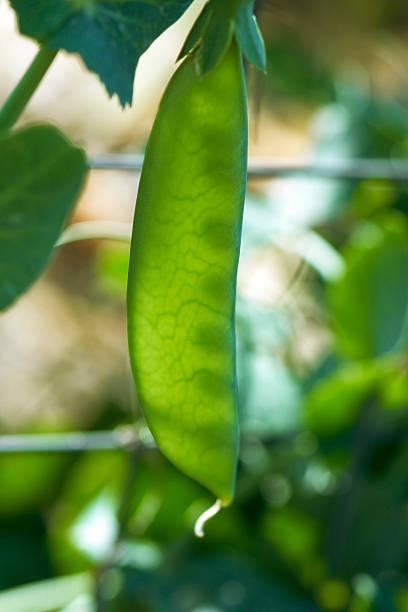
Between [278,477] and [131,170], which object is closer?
[131,170]

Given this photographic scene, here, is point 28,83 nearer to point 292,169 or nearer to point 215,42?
point 215,42

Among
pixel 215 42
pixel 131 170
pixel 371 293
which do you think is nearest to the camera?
pixel 215 42

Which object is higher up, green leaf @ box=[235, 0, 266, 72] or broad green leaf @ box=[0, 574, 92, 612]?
green leaf @ box=[235, 0, 266, 72]

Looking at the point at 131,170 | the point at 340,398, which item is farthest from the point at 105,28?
the point at 340,398

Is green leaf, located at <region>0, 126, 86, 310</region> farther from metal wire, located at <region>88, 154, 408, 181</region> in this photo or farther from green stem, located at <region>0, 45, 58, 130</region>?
metal wire, located at <region>88, 154, 408, 181</region>

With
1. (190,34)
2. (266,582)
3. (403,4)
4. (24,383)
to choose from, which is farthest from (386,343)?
(403,4)

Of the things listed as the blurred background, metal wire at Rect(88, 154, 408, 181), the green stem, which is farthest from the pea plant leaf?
the blurred background

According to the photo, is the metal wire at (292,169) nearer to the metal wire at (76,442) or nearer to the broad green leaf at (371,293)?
the broad green leaf at (371,293)
